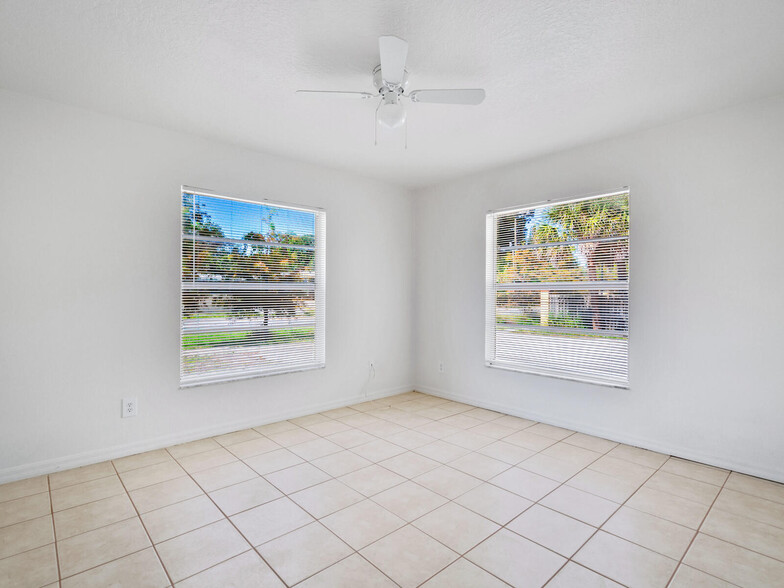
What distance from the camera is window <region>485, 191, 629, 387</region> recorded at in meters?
3.38

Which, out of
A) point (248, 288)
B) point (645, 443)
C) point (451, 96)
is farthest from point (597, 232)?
point (248, 288)

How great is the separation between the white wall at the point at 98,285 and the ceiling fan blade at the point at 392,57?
198cm

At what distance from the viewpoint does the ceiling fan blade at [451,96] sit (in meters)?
2.23

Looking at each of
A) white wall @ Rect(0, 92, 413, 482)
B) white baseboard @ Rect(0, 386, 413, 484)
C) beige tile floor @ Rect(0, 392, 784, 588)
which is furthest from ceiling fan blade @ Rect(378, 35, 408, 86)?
white baseboard @ Rect(0, 386, 413, 484)

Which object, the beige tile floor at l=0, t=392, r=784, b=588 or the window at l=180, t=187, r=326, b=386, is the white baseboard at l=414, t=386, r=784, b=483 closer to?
the beige tile floor at l=0, t=392, r=784, b=588

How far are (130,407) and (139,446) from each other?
0.99 feet

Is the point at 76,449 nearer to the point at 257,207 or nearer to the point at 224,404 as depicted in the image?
the point at 224,404

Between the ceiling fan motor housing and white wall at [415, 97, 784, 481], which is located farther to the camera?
white wall at [415, 97, 784, 481]

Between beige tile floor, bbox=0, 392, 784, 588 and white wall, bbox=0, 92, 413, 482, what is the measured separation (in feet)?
0.88

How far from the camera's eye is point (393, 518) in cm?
220

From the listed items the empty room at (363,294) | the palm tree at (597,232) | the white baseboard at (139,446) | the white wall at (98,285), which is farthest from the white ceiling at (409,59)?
the white baseboard at (139,446)

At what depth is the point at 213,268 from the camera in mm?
3477

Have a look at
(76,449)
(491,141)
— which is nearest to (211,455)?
(76,449)

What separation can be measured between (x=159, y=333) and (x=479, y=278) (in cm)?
297
